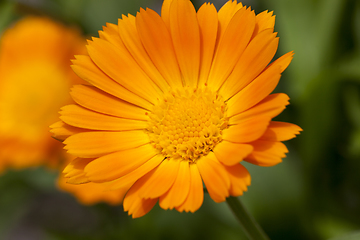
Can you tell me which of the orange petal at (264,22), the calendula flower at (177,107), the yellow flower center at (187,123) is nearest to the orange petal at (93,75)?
the calendula flower at (177,107)

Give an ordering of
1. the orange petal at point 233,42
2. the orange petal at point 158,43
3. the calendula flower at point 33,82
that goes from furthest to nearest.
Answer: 1. the calendula flower at point 33,82
2. the orange petal at point 158,43
3. the orange petal at point 233,42

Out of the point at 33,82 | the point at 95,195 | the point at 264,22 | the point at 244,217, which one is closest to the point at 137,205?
the point at 244,217

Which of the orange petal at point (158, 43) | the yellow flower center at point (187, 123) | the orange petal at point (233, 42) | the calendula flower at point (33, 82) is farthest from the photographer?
the calendula flower at point (33, 82)

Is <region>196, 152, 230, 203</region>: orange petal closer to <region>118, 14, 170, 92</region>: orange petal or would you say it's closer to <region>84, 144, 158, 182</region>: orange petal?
<region>84, 144, 158, 182</region>: orange petal

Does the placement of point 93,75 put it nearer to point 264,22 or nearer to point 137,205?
point 137,205

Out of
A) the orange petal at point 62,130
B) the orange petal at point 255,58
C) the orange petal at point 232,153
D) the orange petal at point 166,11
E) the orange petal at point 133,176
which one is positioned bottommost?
the orange petal at point 133,176

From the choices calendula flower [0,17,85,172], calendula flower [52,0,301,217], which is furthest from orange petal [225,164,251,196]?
calendula flower [0,17,85,172]

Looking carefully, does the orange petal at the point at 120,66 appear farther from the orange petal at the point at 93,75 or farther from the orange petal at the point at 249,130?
the orange petal at the point at 249,130
